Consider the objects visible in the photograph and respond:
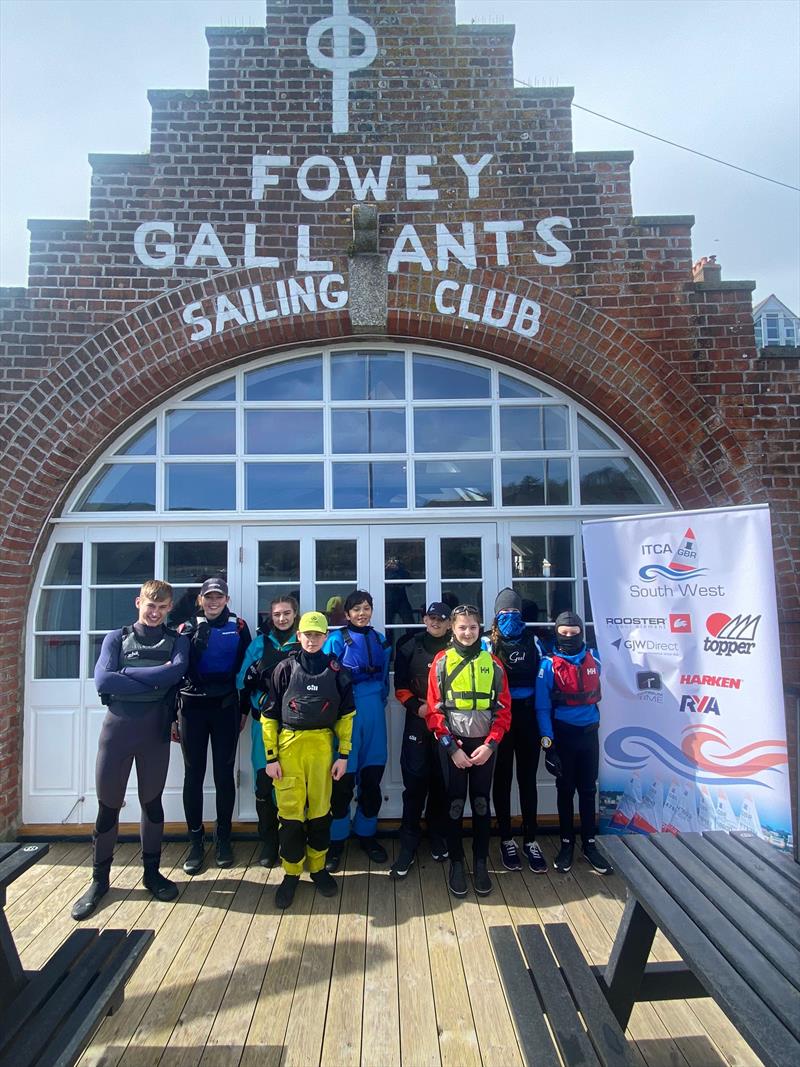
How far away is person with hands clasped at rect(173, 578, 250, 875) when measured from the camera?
13.9 ft

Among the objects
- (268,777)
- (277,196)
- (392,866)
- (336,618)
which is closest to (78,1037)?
(268,777)

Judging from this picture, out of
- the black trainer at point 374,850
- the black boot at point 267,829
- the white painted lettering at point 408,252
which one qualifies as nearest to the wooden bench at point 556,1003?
the black trainer at point 374,850

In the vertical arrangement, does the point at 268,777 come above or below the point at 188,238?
below

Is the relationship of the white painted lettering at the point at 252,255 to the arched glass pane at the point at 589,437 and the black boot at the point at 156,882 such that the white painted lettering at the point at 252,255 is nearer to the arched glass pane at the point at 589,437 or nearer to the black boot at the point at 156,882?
the arched glass pane at the point at 589,437

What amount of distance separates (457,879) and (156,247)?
4.84 m

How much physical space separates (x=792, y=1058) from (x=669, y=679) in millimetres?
2838

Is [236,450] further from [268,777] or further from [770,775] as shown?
[770,775]

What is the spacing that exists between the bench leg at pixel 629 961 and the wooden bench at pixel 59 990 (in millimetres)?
1956

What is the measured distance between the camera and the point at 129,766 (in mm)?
3939

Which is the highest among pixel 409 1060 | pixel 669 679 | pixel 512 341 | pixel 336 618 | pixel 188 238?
pixel 188 238

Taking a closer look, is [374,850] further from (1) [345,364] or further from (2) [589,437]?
(1) [345,364]

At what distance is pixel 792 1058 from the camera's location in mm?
1580

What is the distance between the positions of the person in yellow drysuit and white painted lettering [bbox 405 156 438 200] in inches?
130

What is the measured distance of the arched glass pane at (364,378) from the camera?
16.9 ft
